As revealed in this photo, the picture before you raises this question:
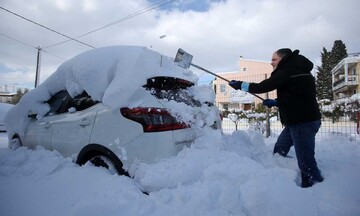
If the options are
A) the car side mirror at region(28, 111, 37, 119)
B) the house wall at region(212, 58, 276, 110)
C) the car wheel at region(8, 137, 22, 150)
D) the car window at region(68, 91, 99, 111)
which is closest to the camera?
the car window at region(68, 91, 99, 111)

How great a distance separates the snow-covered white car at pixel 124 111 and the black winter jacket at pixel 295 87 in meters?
0.91

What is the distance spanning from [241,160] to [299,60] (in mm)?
1450

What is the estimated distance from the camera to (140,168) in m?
2.70

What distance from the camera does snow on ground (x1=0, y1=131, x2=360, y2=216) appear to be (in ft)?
7.54

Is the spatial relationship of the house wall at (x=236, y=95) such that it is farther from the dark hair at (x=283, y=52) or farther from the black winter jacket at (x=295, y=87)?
the black winter jacket at (x=295, y=87)

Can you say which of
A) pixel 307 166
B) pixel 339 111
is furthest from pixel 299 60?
pixel 339 111

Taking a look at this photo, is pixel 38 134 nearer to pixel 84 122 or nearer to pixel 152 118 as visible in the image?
pixel 84 122

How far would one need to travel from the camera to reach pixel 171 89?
10.6 ft

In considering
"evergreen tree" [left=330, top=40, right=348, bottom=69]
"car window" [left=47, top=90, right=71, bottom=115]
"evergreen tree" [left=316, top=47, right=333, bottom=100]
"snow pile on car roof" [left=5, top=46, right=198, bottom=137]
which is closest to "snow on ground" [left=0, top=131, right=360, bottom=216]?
"snow pile on car roof" [left=5, top=46, right=198, bottom=137]

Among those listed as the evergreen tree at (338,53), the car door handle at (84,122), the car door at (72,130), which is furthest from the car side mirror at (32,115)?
the evergreen tree at (338,53)

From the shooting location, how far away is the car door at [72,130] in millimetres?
3174

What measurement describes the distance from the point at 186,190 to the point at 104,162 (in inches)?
44.7

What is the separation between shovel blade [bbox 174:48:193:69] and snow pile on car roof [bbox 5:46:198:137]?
39 centimetres

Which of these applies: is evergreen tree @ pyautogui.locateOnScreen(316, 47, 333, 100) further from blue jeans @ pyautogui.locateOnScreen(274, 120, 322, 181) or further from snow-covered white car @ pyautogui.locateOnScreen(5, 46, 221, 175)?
snow-covered white car @ pyautogui.locateOnScreen(5, 46, 221, 175)
